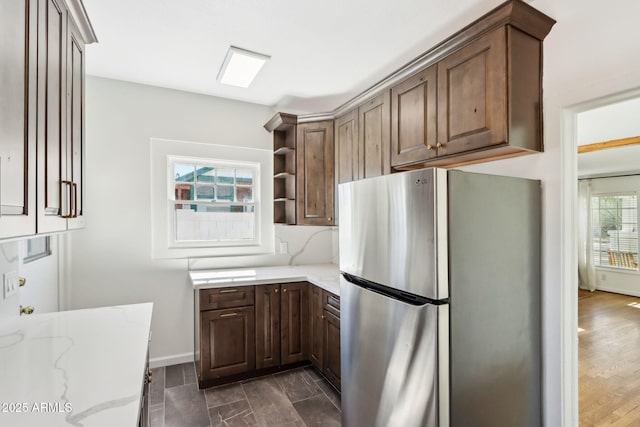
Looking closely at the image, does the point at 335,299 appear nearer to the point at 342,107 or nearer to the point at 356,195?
the point at 356,195

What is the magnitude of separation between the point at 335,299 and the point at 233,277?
93 cm

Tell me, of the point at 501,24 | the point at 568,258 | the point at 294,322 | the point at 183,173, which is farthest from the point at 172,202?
the point at 568,258

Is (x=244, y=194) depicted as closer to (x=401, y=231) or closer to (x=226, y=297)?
(x=226, y=297)

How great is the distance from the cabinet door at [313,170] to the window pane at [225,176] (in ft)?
2.35

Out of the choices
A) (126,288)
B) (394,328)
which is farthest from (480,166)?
(126,288)

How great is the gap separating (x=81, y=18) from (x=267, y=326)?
235 cm

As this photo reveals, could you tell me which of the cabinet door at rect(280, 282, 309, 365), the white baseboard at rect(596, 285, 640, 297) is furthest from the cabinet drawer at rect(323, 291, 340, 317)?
the white baseboard at rect(596, 285, 640, 297)

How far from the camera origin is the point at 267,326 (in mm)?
2689

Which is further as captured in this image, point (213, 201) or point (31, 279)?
point (213, 201)

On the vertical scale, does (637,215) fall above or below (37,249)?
above

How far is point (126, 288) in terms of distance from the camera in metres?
2.69

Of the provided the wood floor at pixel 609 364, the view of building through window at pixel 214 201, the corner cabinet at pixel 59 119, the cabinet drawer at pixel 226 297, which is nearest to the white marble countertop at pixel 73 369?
the corner cabinet at pixel 59 119

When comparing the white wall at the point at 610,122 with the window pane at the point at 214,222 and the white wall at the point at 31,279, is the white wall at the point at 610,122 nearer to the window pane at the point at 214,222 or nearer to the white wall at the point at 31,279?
the window pane at the point at 214,222

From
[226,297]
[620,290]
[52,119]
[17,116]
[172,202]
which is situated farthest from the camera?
[620,290]
